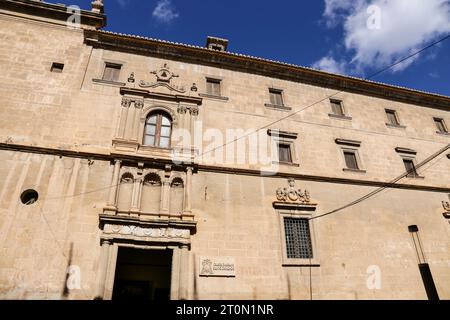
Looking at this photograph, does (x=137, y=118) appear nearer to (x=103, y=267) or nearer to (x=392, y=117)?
(x=103, y=267)

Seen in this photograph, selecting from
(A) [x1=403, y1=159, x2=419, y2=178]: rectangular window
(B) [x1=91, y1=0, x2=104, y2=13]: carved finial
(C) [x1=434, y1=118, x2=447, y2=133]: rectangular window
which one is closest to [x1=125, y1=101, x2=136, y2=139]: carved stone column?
(B) [x1=91, y1=0, x2=104, y2=13]: carved finial

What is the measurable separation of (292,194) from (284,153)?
7.60ft

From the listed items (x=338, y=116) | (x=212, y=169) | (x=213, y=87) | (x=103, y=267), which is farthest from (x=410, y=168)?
(x=103, y=267)

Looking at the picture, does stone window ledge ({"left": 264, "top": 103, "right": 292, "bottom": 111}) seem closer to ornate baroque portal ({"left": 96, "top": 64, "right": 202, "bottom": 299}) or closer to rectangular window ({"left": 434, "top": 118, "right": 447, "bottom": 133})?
ornate baroque portal ({"left": 96, "top": 64, "right": 202, "bottom": 299})

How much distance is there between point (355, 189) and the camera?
15.1 meters

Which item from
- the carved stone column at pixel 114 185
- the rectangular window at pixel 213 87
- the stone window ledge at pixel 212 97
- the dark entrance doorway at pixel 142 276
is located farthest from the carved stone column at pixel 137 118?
the dark entrance doorway at pixel 142 276

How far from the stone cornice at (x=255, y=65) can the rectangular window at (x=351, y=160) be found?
170 inches

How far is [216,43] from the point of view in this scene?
18.4 m

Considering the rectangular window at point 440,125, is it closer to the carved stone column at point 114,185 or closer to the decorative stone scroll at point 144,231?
the decorative stone scroll at point 144,231

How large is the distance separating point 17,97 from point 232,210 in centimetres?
1001

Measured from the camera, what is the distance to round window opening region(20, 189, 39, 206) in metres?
11.2
